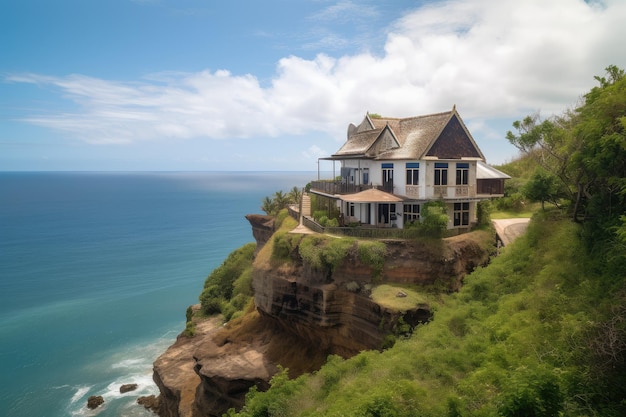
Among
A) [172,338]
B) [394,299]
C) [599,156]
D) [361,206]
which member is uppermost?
[599,156]

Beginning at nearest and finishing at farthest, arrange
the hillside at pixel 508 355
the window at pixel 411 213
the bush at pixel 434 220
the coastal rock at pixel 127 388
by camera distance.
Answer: the hillside at pixel 508 355
the bush at pixel 434 220
the window at pixel 411 213
the coastal rock at pixel 127 388

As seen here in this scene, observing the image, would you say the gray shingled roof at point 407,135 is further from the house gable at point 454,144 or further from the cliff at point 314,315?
the cliff at point 314,315

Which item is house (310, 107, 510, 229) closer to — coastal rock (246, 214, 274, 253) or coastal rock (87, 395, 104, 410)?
coastal rock (246, 214, 274, 253)

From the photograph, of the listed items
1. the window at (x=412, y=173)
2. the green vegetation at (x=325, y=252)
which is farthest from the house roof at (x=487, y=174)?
the green vegetation at (x=325, y=252)

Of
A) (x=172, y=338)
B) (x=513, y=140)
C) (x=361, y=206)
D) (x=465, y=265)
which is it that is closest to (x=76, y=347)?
(x=172, y=338)

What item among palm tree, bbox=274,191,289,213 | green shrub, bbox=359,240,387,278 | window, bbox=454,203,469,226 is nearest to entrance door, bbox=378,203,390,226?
window, bbox=454,203,469,226

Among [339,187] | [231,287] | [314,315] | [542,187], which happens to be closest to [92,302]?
[231,287]

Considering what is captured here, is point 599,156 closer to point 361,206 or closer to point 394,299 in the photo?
point 394,299
